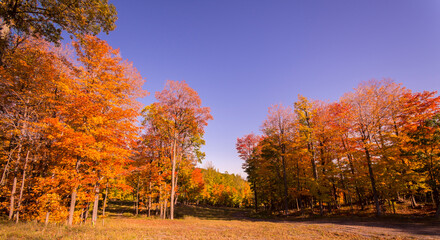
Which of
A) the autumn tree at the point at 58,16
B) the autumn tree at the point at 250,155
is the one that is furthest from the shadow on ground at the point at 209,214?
the autumn tree at the point at 58,16

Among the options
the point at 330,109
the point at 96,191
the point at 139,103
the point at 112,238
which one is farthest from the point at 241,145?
the point at 112,238

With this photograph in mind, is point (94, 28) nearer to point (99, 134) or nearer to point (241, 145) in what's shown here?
point (99, 134)

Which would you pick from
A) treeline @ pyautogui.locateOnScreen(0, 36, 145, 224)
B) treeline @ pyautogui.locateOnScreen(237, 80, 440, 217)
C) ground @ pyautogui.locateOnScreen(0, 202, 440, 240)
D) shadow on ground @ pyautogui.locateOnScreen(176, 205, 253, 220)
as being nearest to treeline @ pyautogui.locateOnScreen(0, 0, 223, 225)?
treeline @ pyautogui.locateOnScreen(0, 36, 145, 224)

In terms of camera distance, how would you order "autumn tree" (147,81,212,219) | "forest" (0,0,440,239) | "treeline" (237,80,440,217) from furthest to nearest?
1. "autumn tree" (147,81,212,219)
2. "treeline" (237,80,440,217)
3. "forest" (0,0,440,239)

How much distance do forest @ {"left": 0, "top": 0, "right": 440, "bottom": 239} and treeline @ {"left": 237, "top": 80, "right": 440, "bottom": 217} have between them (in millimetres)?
121

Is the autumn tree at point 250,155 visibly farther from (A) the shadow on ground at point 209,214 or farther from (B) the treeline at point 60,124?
(B) the treeline at point 60,124

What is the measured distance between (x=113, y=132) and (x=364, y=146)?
68.4 feet

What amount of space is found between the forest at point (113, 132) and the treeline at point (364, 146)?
12 centimetres

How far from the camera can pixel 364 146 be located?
17.0 meters

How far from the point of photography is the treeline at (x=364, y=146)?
1462 cm

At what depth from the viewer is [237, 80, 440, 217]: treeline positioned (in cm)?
1462

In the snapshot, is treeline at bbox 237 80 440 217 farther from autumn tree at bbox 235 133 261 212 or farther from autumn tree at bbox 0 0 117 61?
autumn tree at bbox 0 0 117 61

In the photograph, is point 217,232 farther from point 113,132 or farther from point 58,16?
point 58,16

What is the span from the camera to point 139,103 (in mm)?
14664
